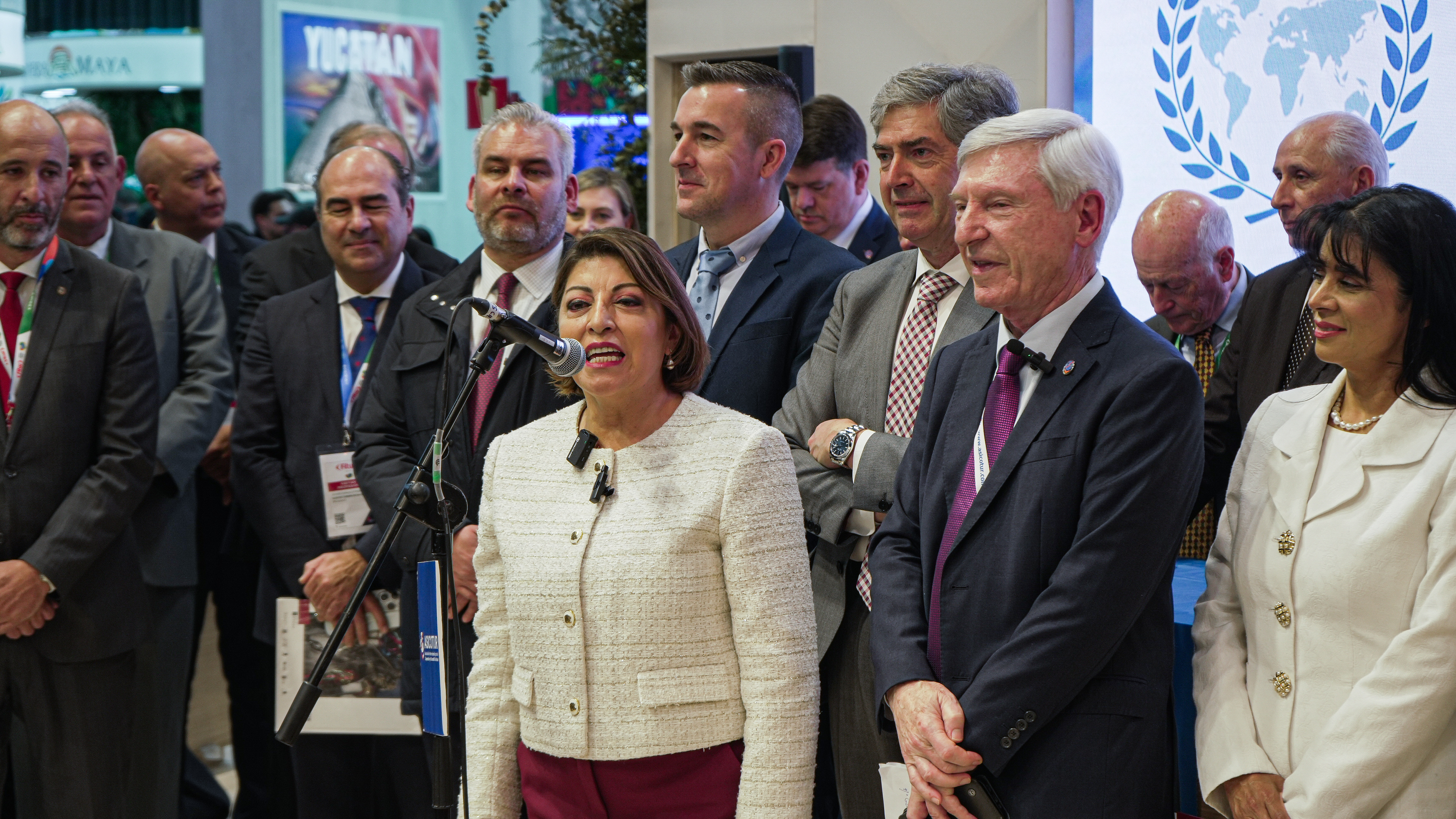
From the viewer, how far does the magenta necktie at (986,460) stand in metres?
2.18

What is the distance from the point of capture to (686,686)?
7.41 ft

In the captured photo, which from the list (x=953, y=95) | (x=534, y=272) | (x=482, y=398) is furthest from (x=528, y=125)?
(x=953, y=95)

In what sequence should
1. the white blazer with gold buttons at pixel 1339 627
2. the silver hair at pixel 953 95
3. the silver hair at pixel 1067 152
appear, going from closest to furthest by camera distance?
the white blazer with gold buttons at pixel 1339 627 < the silver hair at pixel 1067 152 < the silver hair at pixel 953 95

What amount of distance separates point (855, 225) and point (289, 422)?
2059 millimetres

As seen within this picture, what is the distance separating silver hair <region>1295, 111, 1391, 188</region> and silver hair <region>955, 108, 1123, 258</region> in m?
1.75

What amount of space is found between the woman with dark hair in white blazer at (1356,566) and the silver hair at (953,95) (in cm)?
79

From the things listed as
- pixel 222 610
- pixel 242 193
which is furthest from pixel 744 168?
pixel 242 193

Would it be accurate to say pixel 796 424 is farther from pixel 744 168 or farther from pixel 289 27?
pixel 289 27

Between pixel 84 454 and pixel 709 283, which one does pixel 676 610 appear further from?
pixel 84 454

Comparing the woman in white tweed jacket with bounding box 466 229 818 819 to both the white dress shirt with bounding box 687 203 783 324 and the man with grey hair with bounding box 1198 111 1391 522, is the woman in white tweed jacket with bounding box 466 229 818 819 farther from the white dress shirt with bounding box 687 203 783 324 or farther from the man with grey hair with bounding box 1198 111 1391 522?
the man with grey hair with bounding box 1198 111 1391 522

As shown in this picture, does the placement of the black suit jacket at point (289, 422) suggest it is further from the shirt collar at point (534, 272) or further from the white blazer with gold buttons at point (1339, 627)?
the white blazer with gold buttons at point (1339, 627)

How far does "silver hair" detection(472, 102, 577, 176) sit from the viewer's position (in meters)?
3.54

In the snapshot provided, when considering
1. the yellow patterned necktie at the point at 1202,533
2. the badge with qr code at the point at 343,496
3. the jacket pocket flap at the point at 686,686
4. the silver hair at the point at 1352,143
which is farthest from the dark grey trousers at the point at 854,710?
the silver hair at the point at 1352,143

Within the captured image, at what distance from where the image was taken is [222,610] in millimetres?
4582
